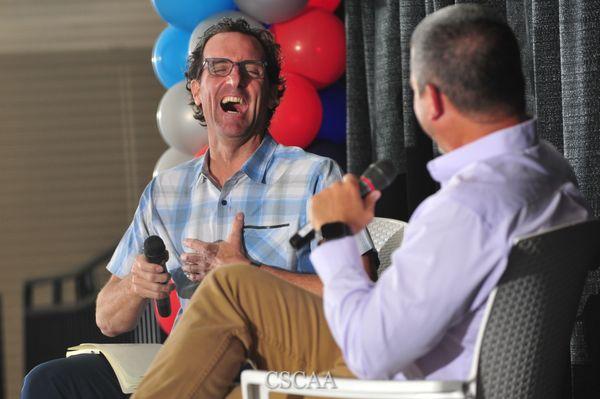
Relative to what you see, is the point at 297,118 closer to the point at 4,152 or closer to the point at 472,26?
the point at 472,26

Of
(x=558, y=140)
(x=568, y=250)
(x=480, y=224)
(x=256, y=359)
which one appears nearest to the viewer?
(x=480, y=224)

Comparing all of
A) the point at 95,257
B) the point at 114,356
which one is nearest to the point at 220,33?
the point at 114,356

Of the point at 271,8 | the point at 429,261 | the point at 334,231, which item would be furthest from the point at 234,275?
the point at 271,8

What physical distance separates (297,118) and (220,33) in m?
0.98

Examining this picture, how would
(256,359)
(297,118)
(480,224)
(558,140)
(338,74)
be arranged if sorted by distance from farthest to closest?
(338,74), (297,118), (558,140), (256,359), (480,224)

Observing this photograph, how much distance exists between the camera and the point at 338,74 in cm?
358

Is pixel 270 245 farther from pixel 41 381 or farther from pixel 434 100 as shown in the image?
pixel 434 100

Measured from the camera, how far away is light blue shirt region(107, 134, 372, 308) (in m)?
2.15

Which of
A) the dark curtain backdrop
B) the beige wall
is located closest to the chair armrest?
the dark curtain backdrop

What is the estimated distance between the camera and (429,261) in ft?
4.13

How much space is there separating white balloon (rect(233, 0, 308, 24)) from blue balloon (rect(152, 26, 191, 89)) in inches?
10.2

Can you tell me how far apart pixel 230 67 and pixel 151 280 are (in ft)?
1.99

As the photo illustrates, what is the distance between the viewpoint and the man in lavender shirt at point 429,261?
4.17ft

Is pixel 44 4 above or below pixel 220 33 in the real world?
above
